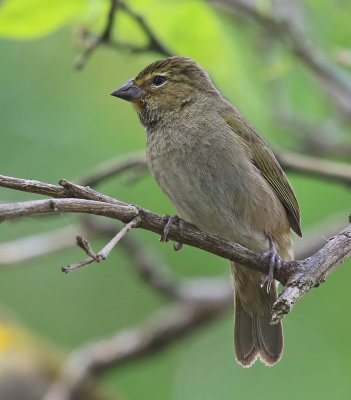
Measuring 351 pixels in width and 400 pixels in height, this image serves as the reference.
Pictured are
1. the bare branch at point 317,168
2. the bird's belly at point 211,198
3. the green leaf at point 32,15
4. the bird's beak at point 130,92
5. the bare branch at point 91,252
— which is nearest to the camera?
the bare branch at point 91,252

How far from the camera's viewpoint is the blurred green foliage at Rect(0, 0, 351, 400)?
4836 mm

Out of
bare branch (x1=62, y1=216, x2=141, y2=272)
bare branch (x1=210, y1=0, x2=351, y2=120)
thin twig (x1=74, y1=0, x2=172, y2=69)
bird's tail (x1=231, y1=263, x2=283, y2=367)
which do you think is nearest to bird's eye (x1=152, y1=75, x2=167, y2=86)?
thin twig (x1=74, y1=0, x2=172, y2=69)

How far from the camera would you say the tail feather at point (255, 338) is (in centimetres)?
371

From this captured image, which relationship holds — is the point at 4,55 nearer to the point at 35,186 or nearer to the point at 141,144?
the point at 141,144

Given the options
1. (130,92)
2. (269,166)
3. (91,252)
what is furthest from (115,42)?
(91,252)

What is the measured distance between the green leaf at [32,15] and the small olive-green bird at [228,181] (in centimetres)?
82

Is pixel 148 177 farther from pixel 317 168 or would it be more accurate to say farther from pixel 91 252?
pixel 91 252

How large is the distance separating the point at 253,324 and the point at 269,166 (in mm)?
820

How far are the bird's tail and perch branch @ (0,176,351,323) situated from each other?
1084 millimetres

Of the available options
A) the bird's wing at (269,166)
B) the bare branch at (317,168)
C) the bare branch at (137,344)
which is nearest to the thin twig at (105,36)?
the bird's wing at (269,166)

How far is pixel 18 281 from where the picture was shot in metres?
9.08

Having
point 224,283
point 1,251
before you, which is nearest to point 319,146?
point 224,283

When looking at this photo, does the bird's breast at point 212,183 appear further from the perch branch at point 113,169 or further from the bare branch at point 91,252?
the bare branch at point 91,252

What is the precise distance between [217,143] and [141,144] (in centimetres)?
300
